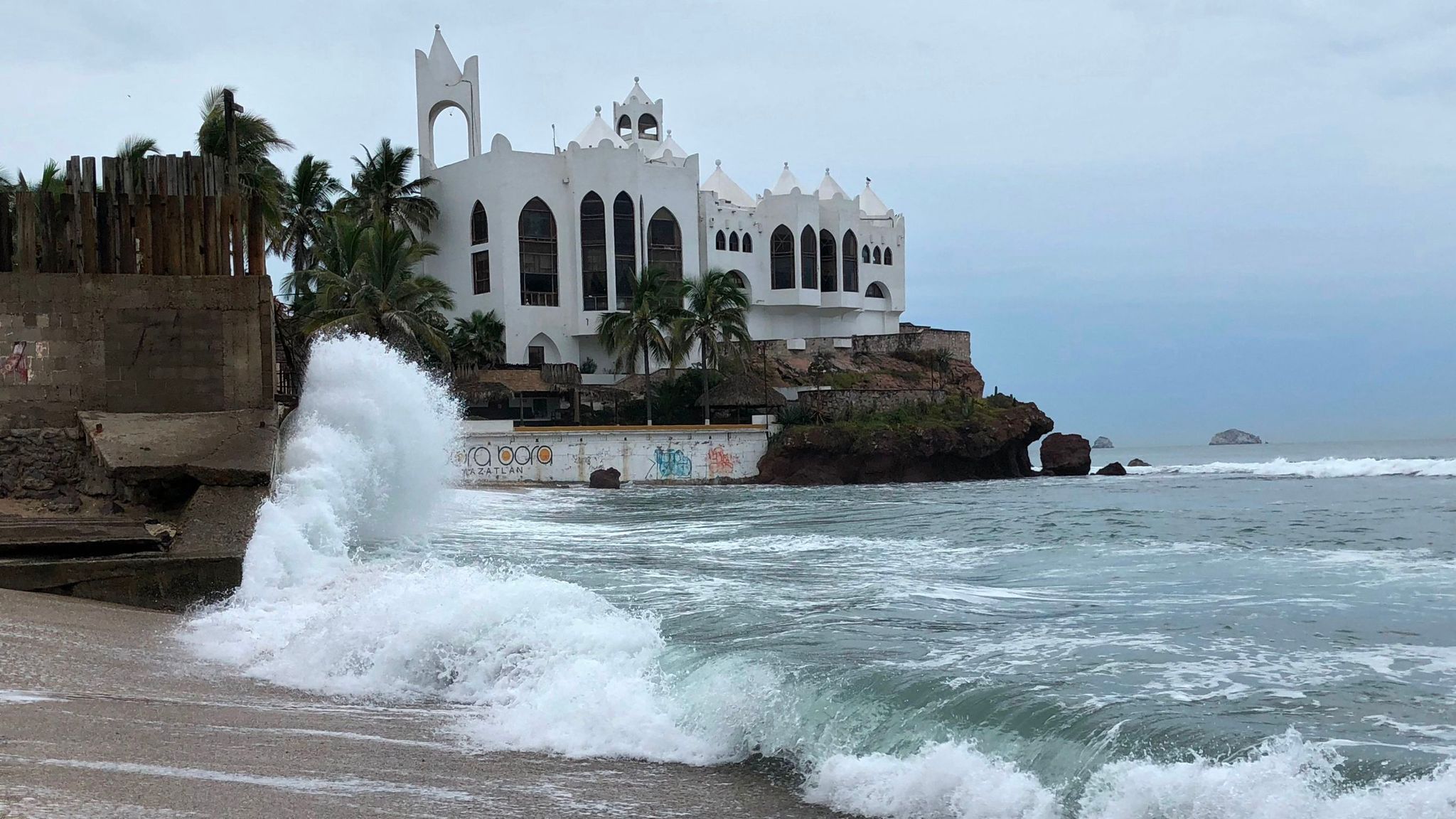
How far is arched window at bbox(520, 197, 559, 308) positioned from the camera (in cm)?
5691

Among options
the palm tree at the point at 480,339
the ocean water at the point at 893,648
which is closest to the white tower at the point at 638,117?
the palm tree at the point at 480,339

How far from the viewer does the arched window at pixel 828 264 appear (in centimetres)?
6644

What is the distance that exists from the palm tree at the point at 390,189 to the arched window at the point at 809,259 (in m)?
19.7

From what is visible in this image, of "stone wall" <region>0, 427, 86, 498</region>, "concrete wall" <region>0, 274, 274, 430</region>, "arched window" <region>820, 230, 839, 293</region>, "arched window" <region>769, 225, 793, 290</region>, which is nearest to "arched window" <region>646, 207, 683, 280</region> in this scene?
"arched window" <region>769, 225, 793, 290</region>

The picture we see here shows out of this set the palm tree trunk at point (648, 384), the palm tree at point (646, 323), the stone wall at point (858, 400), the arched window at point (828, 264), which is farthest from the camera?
the arched window at point (828, 264)

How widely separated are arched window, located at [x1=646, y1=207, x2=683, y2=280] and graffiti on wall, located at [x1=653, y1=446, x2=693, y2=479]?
51.2 feet

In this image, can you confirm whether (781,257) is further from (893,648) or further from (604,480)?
(893,648)

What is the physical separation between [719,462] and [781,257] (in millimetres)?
21114

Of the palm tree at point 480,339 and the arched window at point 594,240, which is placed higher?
the arched window at point 594,240

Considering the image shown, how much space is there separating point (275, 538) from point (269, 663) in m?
3.65

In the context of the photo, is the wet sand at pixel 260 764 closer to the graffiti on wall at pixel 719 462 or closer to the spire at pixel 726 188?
the graffiti on wall at pixel 719 462

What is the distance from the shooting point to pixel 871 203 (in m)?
74.5

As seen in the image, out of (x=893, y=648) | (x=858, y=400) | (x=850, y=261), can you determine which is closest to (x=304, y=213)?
(x=858, y=400)

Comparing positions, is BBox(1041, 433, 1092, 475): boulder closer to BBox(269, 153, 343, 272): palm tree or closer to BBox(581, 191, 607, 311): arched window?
BBox(581, 191, 607, 311): arched window
